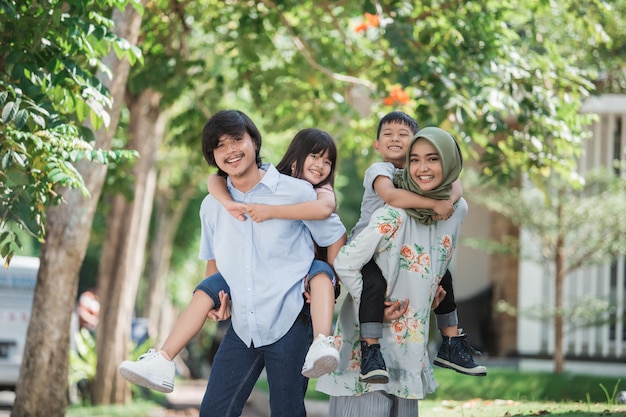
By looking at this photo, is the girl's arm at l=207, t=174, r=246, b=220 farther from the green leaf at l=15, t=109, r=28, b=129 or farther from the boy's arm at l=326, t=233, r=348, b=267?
the green leaf at l=15, t=109, r=28, b=129

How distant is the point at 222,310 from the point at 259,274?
9.9 inches

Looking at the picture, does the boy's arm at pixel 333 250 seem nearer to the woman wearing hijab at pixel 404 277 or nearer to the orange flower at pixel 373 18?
the woman wearing hijab at pixel 404 277

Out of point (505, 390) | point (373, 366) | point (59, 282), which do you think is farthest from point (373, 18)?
point (373, 366)

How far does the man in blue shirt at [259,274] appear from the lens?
4.89 metres

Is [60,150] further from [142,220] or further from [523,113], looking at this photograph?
[142,220]

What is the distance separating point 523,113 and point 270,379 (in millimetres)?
4726

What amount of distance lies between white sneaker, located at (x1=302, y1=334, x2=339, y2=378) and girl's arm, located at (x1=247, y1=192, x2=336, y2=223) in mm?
591

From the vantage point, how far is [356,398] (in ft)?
16.4

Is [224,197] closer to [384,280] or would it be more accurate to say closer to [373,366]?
[384,280]

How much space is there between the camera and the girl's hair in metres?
5.30

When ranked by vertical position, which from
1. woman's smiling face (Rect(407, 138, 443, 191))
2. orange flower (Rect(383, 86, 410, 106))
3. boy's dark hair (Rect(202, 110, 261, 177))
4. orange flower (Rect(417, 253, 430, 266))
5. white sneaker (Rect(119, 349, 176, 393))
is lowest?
white sneaker (Rect(119, 349, 176, 393))

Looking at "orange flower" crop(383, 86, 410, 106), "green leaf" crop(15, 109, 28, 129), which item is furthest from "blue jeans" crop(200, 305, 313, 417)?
"orange flower" crop(383, 86, 410, 106)

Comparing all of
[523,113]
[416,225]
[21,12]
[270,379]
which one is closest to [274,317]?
[270,379]

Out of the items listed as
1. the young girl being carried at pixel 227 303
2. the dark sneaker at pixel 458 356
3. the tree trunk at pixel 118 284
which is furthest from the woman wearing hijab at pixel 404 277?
the tree trunk at pixel 118 284
